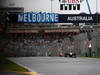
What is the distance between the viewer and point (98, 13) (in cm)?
9056

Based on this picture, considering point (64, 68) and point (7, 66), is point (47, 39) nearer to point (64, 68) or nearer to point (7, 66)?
point (64, 68)

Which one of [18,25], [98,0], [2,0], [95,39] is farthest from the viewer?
[98,0]

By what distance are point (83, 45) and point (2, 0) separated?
65.0 metres

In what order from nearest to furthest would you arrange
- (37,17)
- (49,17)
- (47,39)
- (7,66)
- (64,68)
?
(7,66) < (64,68) < (47,39) < (49,17) < (37,17)

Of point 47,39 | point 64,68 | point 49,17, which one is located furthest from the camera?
point 49,17

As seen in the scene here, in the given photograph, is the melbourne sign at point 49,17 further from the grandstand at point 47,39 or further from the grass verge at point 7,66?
the grass verge at point 7,66

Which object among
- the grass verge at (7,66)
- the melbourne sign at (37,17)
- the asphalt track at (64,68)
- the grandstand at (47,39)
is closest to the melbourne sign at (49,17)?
the melbourne sign at (37,17)

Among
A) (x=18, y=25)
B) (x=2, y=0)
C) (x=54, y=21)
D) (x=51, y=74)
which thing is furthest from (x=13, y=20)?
(x=2, y=0)

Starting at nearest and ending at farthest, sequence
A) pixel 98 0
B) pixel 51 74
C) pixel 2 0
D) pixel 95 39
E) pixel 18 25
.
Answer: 1. pixel 2 0
2. pixel 51 74
3. pixel 95 39
4. pixel 18 25
5. pixel 98 0

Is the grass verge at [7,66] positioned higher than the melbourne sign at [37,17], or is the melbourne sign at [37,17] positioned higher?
the melbourne sign at [37,17]

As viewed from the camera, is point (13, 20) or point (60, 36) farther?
point (13, 20)

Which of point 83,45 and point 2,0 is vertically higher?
point 2,0

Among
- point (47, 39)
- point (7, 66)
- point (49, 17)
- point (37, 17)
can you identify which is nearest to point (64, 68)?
point (7, 66)

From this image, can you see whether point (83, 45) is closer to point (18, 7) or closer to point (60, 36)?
point (60, 36)
